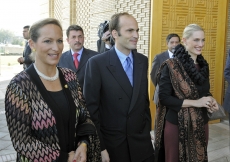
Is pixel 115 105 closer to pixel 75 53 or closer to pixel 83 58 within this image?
pixel 83 58

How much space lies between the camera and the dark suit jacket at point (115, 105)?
2549 millimetres

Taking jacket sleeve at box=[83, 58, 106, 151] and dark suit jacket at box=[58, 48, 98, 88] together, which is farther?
dark suit jacket at box=[58, 48, 98, 88]

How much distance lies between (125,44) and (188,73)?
2.83 ft

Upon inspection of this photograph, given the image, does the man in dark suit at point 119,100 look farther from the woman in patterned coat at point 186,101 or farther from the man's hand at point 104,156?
the woman in patterned coat at point 186,101

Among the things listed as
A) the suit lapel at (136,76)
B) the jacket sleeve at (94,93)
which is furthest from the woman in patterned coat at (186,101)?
the jacket sleeve at (94,93)

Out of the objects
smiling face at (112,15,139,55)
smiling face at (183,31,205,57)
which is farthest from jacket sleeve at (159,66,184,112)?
smiling face at (112,15,139,55)

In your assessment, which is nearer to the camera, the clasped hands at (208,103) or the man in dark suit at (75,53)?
the clasped hands at (208,103)

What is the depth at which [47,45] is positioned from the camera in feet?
6.84

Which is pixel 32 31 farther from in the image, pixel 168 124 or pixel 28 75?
pixel 168 124

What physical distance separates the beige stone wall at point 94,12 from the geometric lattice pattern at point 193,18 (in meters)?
0.42

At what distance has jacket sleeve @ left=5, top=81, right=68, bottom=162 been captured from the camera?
6.14 ft

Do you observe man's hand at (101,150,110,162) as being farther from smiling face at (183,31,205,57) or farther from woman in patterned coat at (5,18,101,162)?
smiling face at (183,31,205,57)

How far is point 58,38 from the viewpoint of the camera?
2.13 metres

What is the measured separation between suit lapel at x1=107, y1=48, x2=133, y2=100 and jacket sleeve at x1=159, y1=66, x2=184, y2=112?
68 centimetres
